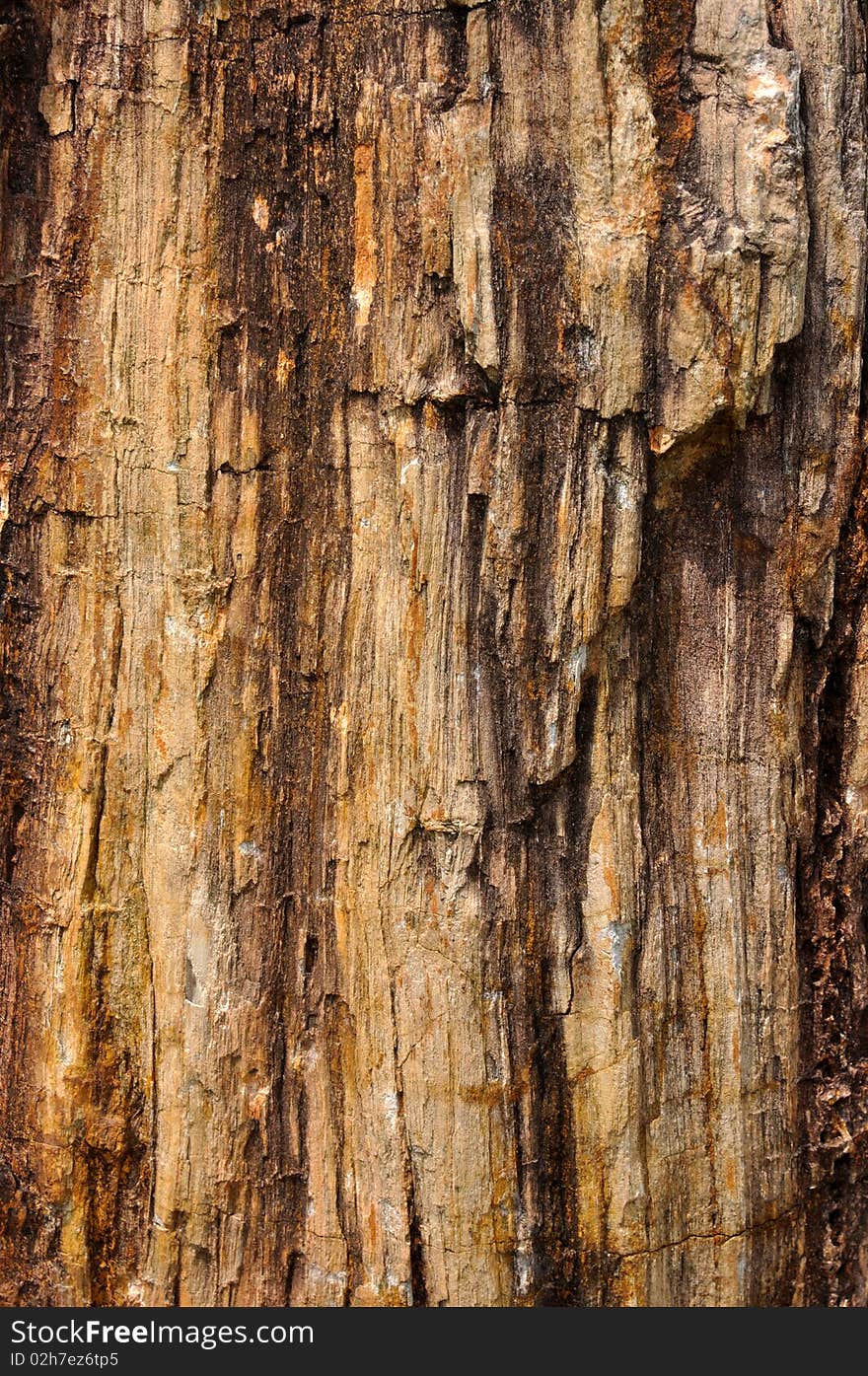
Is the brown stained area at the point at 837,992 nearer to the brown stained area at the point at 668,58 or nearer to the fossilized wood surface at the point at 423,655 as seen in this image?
the fossilized wood surface at the point at 423,655

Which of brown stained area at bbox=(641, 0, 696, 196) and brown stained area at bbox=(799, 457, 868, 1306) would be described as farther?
brown stained area at bbox=(799, 457, 868, 1306)

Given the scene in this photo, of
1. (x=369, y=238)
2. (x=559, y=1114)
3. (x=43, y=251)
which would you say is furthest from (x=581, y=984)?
(x=43, y=251)

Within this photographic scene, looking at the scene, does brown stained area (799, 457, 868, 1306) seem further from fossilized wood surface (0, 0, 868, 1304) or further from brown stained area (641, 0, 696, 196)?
brown stained area (641, 0, 696, 196)

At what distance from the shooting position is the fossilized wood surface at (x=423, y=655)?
3.19 metres

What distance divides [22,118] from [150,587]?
5.12ft

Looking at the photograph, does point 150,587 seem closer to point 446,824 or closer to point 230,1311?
point 446,824

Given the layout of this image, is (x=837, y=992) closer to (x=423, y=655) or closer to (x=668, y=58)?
(x=423, y=655)

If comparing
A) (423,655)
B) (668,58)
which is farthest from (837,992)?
(668,58)

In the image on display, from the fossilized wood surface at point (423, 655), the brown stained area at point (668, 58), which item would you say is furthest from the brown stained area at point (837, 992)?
the brown stained area at point (668, 58)

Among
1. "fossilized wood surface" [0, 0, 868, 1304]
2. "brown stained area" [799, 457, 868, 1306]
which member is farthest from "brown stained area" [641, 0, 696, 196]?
"brown stained area" [799, 457, 868, 1306]

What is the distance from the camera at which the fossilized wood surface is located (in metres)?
3.19

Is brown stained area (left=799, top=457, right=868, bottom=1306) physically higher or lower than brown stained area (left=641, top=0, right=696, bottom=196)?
lower

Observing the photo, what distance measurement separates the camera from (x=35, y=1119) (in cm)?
337

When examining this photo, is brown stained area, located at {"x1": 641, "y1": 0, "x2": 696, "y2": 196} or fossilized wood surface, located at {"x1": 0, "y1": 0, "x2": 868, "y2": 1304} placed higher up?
brown stained area, located at {"x1": 641, "y1": 0, "x2": 696, "y2": 196}
